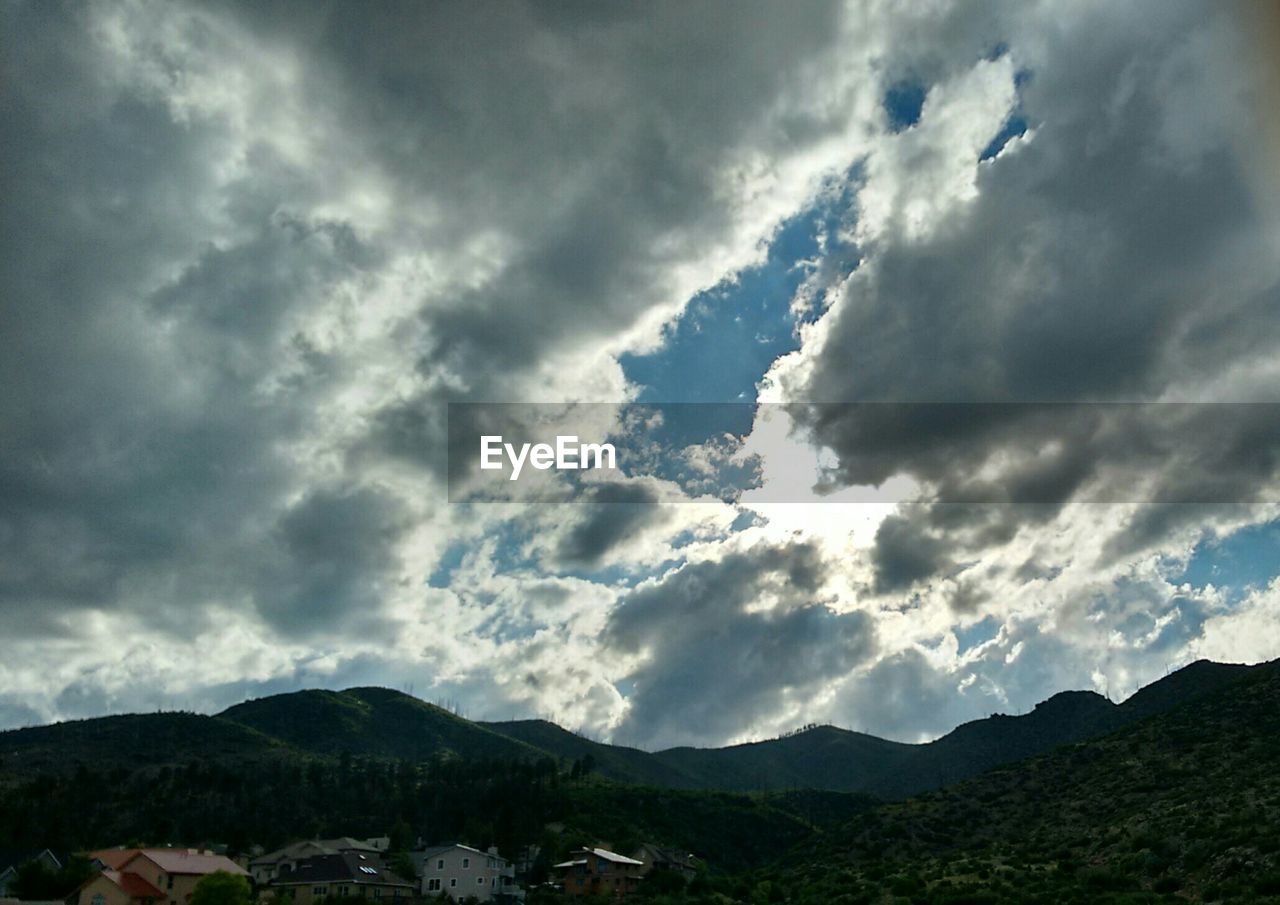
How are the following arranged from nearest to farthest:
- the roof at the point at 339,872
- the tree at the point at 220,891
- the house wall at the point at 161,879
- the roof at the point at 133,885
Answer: the tree at the point at 220,891 → the roof at the point at 133,885 → the house wall at the point at 161,879 → the roof at the point at 339,872

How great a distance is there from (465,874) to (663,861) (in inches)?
1063

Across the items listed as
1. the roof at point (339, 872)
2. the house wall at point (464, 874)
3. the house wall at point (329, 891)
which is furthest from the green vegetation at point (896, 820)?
the roof at point (339, 872)

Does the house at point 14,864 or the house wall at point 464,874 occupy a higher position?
the house at point 14,864

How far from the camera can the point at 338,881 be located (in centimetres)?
10394

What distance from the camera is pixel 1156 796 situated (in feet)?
300

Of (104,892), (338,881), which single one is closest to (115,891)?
(104,892)

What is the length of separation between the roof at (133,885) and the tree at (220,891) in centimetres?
1137

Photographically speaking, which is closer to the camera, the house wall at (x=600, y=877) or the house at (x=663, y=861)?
the house wall at (x=600, y=877)

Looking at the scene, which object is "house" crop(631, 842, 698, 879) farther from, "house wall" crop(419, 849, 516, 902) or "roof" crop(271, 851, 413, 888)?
"roof" crop(271, 851, 413, 888)

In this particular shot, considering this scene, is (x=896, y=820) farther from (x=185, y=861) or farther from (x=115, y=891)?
(x=115, y=891)

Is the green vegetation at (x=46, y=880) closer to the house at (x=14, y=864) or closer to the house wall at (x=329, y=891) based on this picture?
the house at (x=14, y=864)

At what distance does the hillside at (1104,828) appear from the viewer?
60469 millimetres

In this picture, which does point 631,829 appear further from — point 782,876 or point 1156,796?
point 1156,796

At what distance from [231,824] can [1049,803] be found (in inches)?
4726
